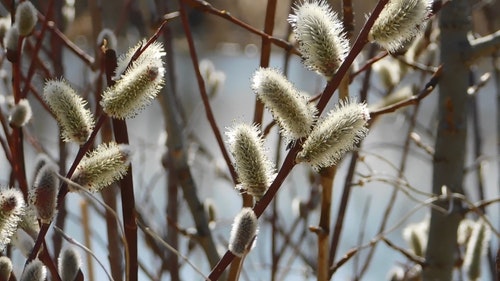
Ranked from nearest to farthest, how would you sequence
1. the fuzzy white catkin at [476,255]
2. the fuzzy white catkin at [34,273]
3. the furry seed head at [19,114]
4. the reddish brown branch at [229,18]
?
1. the fuzzy white catkin at [34,273]
2. the furry seed head at [19,114]
3. the reddish brown branch at [229,18]
4. the fuzzy white catkin at [476,255]

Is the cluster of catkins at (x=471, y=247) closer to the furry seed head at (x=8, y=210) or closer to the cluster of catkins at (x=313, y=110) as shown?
the cluster of catkins at (x=313, y=110)

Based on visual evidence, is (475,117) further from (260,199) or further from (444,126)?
(260,199)

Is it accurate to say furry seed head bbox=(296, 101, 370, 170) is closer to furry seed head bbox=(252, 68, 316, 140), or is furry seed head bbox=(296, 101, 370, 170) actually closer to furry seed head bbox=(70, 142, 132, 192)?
furry seed head bbox=(252, 68, 316, 140)

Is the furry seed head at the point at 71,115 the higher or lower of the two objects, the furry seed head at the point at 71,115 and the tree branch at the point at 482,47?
the lower

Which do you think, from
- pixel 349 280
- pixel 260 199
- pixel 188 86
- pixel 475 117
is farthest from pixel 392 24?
pixel 188 86

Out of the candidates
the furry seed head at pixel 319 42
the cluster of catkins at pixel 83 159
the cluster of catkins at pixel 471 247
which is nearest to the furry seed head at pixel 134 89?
the cluster of catkins at pixel 83 159

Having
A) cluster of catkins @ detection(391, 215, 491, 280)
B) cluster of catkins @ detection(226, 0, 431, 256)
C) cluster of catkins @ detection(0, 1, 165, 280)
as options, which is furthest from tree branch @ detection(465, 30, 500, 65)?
cluster of catkins @ detection(0, 1, 165, 280)
